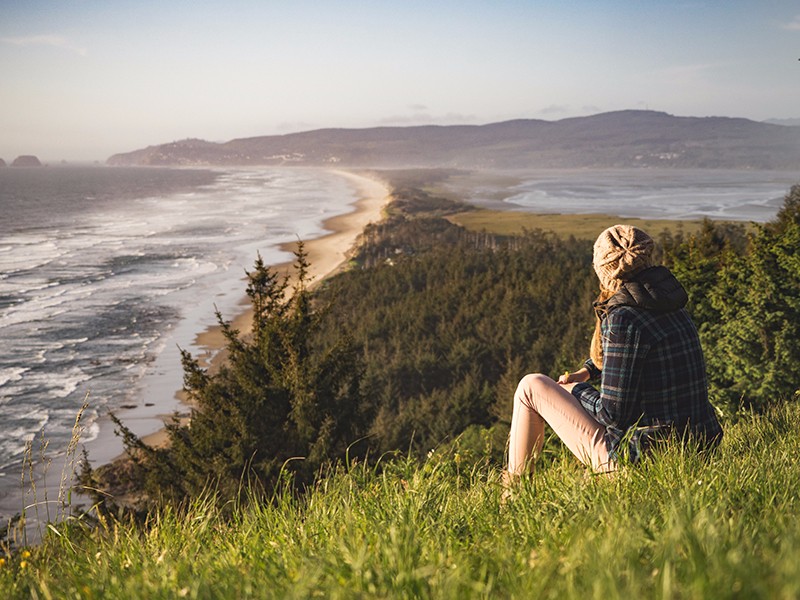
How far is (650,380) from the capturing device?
3533 mm

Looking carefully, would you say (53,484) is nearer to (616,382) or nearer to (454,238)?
(616,382)

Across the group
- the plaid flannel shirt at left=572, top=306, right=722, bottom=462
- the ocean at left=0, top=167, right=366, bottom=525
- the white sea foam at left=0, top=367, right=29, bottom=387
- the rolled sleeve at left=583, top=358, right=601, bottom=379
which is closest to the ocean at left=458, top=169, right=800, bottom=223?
the ocean at left=0, top=167, right=366, bottom=525

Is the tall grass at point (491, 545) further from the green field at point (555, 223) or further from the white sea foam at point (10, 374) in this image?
the green field at point (555, 223)

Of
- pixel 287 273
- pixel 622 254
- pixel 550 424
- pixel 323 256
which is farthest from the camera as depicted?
pixel 323 256

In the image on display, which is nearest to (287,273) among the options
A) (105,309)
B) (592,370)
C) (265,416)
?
(265,416)

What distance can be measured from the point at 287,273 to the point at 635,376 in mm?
13712

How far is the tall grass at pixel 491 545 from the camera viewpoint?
65.7 inches

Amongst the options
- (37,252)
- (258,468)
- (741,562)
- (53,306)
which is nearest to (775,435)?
(741,562)

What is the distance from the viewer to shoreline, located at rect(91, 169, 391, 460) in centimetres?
2167

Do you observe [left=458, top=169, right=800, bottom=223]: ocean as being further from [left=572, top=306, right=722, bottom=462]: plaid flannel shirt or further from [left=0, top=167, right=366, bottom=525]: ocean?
[left=572, top=306, right=722, bottom=462]: plaid flannel shirt

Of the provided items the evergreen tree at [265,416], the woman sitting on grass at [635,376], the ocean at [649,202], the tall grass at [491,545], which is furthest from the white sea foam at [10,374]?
the ocean at [649,202]

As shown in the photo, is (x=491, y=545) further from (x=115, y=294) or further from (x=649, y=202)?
(x=649, y=202)

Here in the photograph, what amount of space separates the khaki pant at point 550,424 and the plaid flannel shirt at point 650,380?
0.08 metres

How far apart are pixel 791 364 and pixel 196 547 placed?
1300cm
